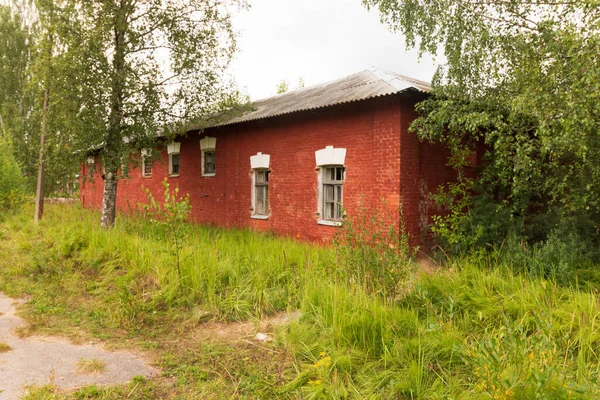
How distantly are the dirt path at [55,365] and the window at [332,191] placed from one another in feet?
20.2

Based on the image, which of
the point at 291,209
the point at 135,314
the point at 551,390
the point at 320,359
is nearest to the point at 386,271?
the point at 320,359

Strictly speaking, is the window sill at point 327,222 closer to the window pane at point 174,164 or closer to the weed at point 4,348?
the weed at point 4,348

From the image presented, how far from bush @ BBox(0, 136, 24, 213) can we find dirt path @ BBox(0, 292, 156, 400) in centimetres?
1132

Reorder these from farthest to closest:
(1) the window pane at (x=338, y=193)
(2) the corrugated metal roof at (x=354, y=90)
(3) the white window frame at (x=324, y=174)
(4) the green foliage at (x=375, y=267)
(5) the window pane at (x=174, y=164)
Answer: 1. (5) the window pane at (x=174, y=164)
2. (1) the window pane at (x=338, y=193)
3. (3) the white window frame at (x=324, y=174)
4. (2) the corrugated metal roof at (x=354, y=90)
5. (4) the green foliage at (x=375, y=267)

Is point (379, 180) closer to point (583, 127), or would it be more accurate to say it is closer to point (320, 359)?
point (583, 127)

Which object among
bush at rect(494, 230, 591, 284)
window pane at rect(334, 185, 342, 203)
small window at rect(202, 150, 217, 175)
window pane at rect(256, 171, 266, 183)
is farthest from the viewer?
small window at rect(202, 150, 217, 175)

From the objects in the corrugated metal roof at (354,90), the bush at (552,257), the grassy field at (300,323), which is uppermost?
the corrugated metal roof at (354,90)

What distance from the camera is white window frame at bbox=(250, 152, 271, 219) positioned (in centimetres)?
1138

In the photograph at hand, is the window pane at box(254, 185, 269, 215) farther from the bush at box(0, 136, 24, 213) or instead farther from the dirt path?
the bush at box(0, 136, 24, 213)

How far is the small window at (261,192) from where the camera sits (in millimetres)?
11703

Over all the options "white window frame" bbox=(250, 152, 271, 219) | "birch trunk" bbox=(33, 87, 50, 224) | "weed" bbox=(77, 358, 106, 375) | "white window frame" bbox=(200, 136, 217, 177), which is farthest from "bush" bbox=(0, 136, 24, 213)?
"weed" bbox=(77, 358, 106, 375)

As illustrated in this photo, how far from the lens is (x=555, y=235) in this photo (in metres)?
6.99

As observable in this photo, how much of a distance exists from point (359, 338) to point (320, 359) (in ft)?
1.46

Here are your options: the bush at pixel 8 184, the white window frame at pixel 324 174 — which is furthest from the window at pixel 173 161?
the white window frame at pixel 324 174
